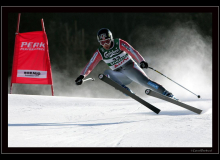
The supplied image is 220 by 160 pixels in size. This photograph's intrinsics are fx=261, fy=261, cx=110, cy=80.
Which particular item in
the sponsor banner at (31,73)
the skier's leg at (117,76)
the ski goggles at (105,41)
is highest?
the ski goggles at (105,41)

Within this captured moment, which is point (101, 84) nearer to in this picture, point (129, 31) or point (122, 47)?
point (129, 31)

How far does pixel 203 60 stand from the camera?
29.7ft

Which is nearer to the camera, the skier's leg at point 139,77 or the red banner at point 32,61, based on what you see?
the skier's leg at point 139,77

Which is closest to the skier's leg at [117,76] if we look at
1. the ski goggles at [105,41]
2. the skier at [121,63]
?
the skier at [121,63]

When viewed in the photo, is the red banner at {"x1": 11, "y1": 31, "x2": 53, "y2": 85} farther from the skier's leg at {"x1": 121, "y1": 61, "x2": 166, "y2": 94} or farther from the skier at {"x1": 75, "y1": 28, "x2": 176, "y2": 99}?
the skier's leg at {"x1": 121, "y1": 61, "x2": 166, "y2": 94}

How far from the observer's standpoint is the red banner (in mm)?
6777

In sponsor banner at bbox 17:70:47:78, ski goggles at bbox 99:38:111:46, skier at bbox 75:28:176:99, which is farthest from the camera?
sponsor banner at bbox 17:70:47:78

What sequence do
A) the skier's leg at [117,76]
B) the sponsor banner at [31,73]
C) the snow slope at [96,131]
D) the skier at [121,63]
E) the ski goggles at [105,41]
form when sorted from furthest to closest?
the sponsor banner at [31,73]
the skier's leg at [117,76]
the skier at [121,63]
the ski goggles at [105,41]
the snow slope at [96,131]

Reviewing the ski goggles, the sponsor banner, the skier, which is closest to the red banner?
the sponsor banner

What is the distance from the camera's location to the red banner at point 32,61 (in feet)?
22.2

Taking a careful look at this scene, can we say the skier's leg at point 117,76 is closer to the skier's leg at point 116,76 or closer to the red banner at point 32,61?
the skier's leg at point 116,76

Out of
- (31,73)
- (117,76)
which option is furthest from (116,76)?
(31,73)

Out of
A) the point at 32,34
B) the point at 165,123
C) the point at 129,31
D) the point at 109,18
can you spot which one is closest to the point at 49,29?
the point at 109,18

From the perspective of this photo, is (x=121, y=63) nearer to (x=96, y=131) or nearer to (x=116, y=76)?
(x=116, y=76)
